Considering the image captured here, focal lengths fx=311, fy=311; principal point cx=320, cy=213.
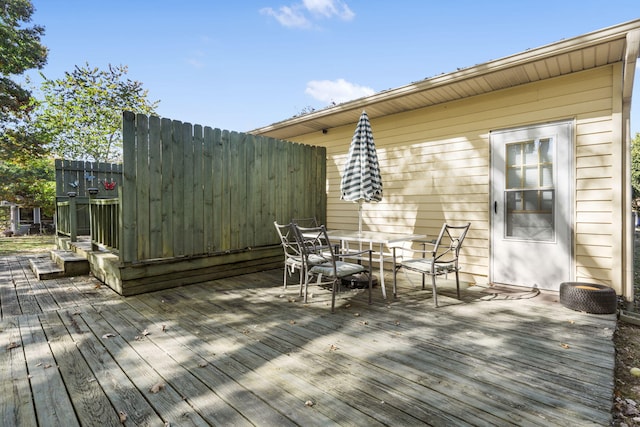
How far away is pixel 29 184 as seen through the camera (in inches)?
472

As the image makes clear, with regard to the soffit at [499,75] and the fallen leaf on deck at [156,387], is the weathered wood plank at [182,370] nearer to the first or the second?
the fallen leaf on deck at [156,387]

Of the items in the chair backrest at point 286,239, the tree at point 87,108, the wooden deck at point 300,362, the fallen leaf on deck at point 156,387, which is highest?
the tree at point 87,108

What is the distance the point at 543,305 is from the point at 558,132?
6.94ft

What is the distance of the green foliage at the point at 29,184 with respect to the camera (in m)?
11.6

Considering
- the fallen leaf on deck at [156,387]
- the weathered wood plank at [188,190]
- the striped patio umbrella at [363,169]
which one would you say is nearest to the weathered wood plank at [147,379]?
the fallen leaf on deck at [156,387]

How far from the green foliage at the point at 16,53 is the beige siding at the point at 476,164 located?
1022cm

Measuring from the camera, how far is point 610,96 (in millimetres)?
3516

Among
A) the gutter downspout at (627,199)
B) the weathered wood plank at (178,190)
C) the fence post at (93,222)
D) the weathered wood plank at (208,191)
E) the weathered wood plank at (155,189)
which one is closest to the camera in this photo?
the gutter downspout at (627,199)

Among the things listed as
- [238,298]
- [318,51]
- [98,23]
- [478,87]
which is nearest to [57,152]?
[98,23]

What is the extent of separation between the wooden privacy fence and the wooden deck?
3.19 feet

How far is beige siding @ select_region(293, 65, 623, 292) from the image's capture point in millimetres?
3561

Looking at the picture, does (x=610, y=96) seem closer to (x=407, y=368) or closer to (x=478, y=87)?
(x=478, y=87)

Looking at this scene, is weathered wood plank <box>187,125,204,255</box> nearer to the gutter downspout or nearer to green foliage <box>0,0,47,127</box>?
the gutter downspout

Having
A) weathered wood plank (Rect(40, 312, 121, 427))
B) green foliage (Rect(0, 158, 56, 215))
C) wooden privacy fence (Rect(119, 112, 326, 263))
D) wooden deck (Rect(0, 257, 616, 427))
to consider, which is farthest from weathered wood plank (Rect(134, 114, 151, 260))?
green foliage (Rect(0, 158, 56, 215))
